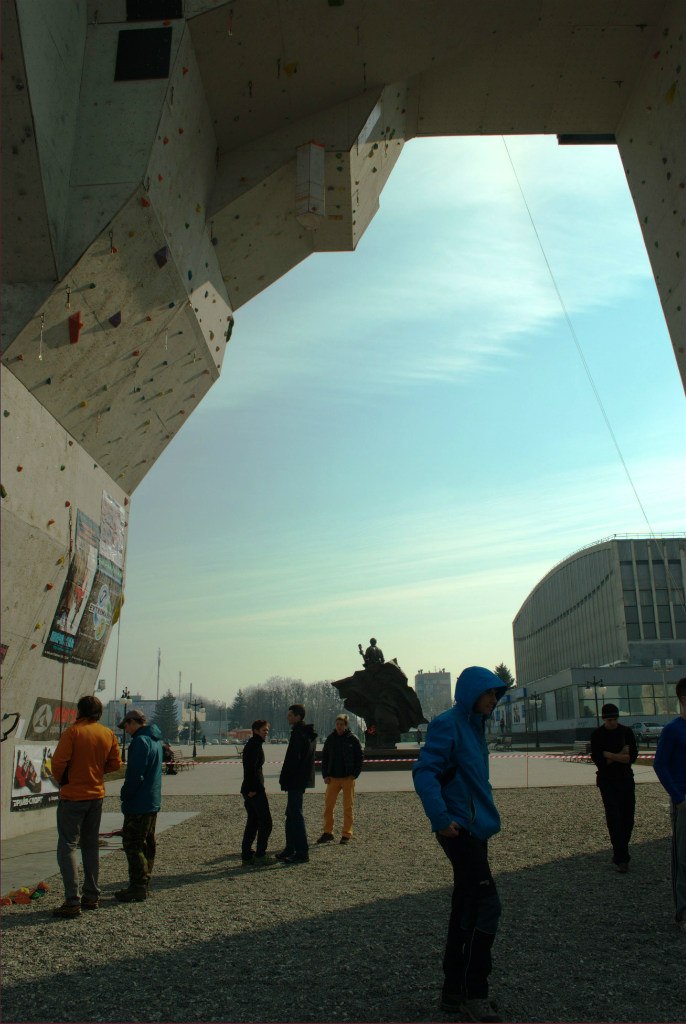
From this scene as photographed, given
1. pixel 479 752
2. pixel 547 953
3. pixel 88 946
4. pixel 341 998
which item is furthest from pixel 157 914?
pixel 479 752

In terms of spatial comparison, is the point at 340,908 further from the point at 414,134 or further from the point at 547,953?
the point at 414,134

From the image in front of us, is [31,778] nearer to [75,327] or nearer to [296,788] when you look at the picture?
[296,788]

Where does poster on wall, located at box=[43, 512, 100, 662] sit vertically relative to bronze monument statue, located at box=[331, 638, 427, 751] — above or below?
above

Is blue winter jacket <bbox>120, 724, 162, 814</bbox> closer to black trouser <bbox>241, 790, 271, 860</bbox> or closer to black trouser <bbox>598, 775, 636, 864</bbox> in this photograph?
black trouser <bbox>241, 790, 271, 860</bbox>

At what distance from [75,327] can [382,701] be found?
18895 mm

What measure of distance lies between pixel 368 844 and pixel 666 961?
5.40m

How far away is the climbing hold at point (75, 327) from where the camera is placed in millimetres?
7984

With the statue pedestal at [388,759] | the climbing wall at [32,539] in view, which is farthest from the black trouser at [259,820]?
the statue pedestal at [388,759]

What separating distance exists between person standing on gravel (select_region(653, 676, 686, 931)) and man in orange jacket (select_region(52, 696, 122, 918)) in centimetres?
433

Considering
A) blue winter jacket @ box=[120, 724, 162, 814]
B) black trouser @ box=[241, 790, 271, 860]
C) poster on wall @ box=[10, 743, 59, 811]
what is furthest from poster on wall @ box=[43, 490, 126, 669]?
blue winter jacket @ box=[120, 724, 162, 814]

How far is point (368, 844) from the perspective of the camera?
384 inches

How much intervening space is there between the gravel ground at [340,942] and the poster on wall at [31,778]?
178 centimetres

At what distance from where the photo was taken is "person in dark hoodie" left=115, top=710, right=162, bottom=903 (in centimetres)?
671

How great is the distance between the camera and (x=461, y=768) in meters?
4.24
